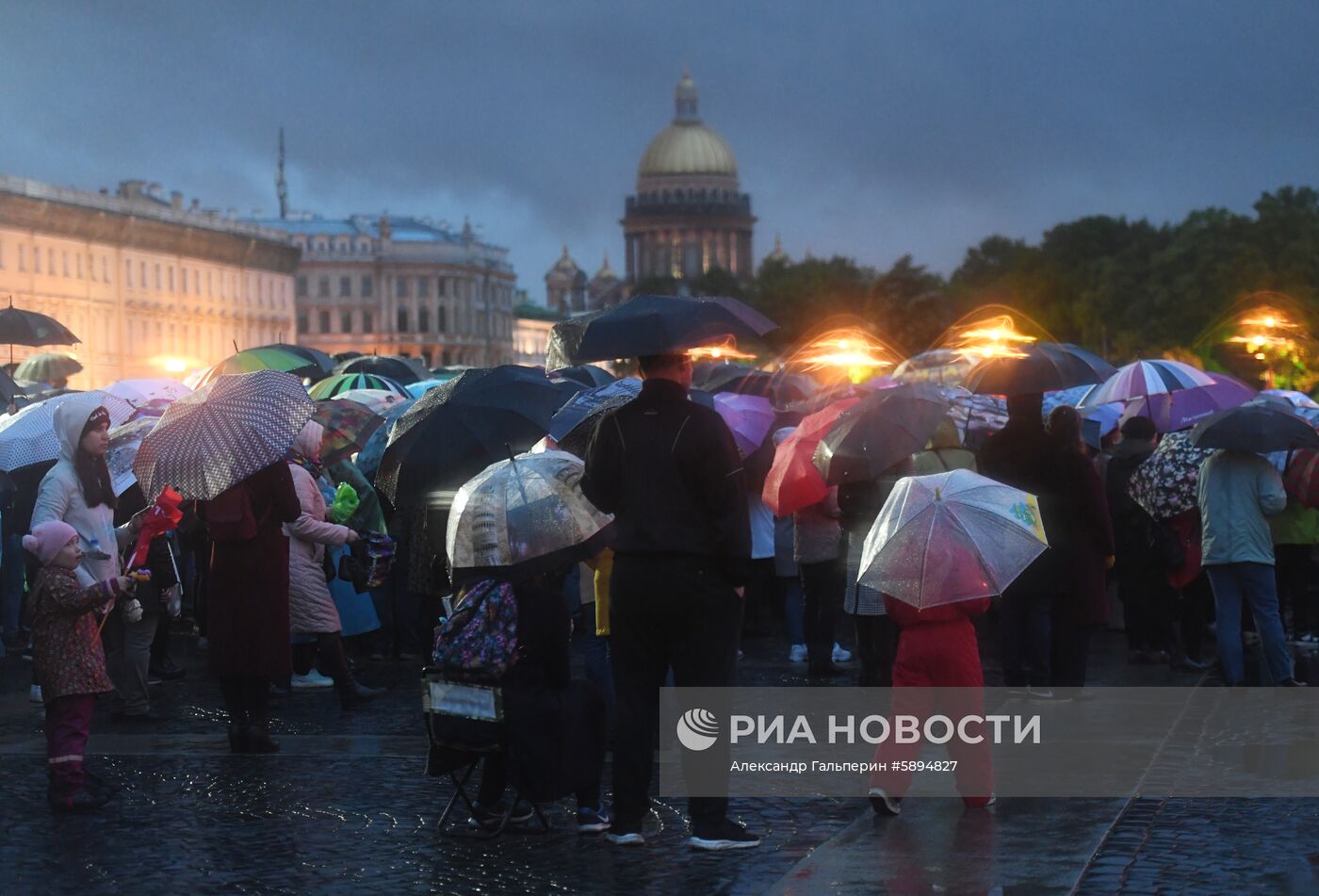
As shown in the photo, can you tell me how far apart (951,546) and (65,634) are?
356 cm

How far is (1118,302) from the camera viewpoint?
93.6 metres

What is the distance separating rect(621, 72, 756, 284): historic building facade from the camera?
186500mm

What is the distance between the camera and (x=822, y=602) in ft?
41.4

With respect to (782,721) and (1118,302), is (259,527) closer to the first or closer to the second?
(782,721)

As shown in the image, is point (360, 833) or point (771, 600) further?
point (771, 600)

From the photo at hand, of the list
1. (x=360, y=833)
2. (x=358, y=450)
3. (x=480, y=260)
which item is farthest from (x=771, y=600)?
(x=480, y=260)

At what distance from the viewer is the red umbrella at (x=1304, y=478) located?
40.9 feet

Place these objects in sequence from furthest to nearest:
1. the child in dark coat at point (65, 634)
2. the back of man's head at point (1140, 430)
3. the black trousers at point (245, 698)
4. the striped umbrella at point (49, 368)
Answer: the striped umbrella at point (49, 368), the back of man's head at point (1140, 430), the black trousers at point (245, 698), the child in dark coat at point (65, 634)

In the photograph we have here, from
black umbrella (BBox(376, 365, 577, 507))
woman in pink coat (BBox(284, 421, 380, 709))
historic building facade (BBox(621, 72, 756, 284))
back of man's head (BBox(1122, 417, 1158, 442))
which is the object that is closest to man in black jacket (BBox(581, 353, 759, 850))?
black umbrella (BBox(376, 365, 577, 507))

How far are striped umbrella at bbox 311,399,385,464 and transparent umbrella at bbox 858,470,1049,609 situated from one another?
5.14 meters

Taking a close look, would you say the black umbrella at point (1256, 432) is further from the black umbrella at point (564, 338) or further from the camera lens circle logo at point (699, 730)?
the camera lens circle logo at point (699, 730)

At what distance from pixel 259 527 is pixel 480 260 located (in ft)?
536

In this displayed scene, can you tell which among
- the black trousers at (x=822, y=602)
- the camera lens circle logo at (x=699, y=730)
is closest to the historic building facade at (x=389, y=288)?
the black trousers at (x=822, y=602)

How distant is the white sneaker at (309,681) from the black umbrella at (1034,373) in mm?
4174
